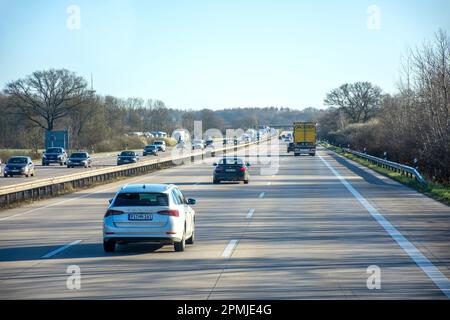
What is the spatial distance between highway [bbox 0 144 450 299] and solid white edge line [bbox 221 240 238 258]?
74 millimetres

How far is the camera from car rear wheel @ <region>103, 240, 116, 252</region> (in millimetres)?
16139

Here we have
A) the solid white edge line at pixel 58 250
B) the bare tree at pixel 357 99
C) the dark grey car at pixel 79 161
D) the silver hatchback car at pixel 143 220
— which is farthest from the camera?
the bare tree at pixel 357 99

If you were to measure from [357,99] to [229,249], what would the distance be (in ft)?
482

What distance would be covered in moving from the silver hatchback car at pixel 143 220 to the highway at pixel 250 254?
334 mm

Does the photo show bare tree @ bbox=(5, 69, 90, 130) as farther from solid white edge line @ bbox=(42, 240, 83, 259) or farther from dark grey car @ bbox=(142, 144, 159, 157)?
solid white edge line @ bbox=(42, 240, 83, 259)

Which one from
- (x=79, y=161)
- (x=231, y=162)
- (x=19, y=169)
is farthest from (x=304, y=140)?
(x=231, y=162)

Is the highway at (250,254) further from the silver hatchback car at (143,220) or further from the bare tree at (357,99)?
the bare tree at (357,99)

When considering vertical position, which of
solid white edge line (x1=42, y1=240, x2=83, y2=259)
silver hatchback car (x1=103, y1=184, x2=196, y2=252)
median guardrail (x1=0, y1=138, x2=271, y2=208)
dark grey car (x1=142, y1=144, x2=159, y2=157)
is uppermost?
silver hatchback car (x1=103, y1=184, x2=196, y2=252)

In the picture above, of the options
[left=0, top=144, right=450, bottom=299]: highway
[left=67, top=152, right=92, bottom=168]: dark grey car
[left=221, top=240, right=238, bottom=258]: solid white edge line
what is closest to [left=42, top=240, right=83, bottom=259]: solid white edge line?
[left=0, top=144, right=450, bottom=299]: highway

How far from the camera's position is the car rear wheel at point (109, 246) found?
635 inches

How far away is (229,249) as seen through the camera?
16688mm

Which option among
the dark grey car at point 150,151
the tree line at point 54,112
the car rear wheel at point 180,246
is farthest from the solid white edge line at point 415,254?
the tree line at point 54,112

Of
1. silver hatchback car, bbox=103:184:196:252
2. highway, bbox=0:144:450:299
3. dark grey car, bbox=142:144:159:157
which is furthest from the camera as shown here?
dark grey car, bbox=142:144:159:157

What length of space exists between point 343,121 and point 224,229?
13882 centimetres
